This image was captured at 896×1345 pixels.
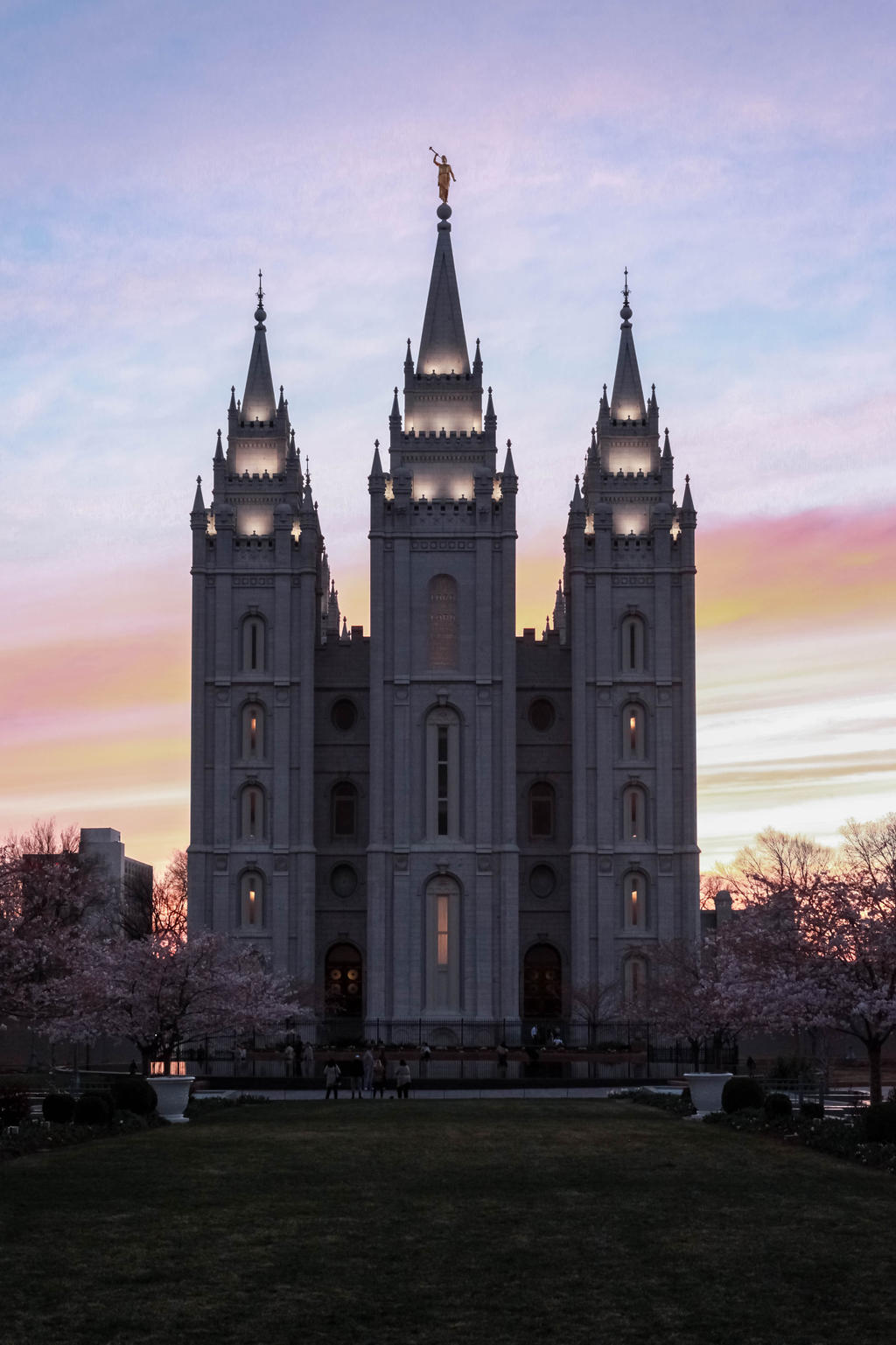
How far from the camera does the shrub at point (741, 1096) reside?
107ft

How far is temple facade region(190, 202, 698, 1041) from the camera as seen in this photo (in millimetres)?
68875

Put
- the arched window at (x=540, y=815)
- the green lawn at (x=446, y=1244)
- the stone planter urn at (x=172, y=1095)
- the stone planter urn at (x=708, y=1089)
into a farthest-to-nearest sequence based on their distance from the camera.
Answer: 1. the arched window at (x=540, y=815)
2. the stone planter urn at (x=708, y=1089)
3. the stone planter urn at (x=172, y=1095)
4. the green lawn at (x=446, y=1244)

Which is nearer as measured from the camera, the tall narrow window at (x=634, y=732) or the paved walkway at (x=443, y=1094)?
the paved walkway at (x=443, y=1094)

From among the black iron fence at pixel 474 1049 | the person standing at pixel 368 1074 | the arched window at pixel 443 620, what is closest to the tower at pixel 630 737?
the black iron fence at pixel 474 1049

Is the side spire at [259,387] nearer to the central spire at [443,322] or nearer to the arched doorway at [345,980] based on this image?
the central spire at [443,322]

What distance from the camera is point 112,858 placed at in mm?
129875

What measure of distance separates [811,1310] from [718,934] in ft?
137

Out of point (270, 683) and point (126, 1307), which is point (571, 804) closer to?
point (270, 683)

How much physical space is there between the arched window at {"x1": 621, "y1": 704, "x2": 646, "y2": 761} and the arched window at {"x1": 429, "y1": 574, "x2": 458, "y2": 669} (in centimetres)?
753

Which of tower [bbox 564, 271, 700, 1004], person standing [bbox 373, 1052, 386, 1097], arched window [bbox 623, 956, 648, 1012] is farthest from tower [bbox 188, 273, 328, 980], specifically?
person standing [bbox 373, 1052, 386, 1097]

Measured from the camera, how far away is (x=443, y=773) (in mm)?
69750

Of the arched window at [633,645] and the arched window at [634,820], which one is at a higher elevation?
the arched window at [633,645]

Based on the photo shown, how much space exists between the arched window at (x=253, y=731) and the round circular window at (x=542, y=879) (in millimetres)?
12309

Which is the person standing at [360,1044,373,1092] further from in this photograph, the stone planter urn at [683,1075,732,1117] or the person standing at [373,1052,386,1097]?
the stone planter urn at [683,1075,732,1117]
